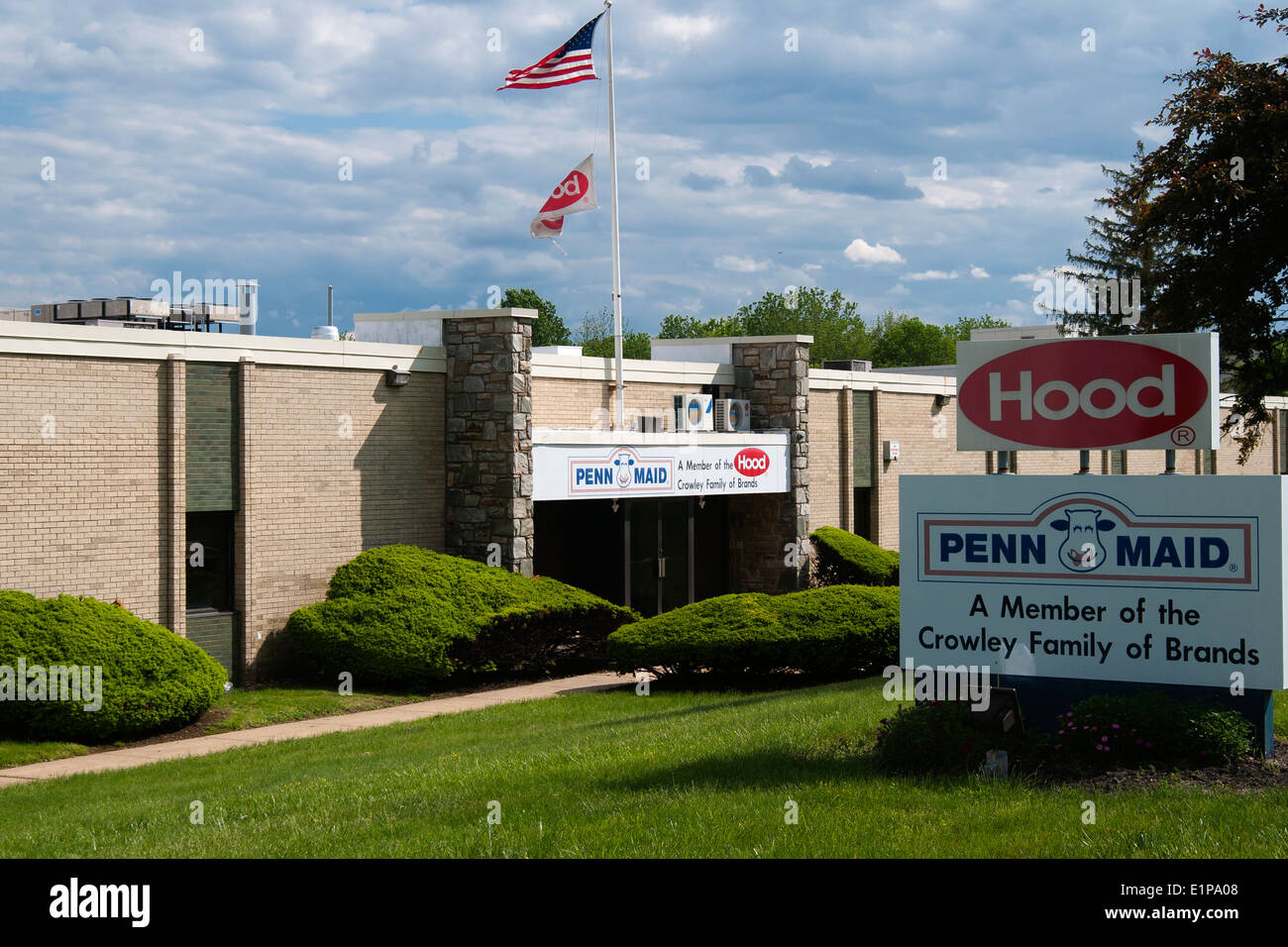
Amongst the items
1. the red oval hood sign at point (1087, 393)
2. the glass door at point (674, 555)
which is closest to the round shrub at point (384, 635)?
the glass door at point (674, 555)

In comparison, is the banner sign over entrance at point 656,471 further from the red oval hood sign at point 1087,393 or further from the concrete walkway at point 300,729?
the red oval hood sign at point 1087,393

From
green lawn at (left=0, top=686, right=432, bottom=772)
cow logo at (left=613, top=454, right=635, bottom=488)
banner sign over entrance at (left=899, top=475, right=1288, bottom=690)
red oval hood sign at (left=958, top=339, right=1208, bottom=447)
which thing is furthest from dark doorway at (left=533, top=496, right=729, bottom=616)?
banner sign over entrance at (left=899, top=475, right=1288, bottom=690)

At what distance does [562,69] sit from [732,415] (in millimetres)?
7832

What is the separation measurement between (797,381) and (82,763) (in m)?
17.6

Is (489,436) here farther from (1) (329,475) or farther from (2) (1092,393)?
(2) (1092,393)

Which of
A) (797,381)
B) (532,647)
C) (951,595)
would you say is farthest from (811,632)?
(797,381)

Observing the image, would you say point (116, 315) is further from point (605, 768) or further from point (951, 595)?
point (951, 595)

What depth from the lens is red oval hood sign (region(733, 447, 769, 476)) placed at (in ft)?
88.6

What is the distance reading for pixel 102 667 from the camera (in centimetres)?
1559

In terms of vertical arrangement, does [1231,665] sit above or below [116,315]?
below

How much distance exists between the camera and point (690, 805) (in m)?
8.98

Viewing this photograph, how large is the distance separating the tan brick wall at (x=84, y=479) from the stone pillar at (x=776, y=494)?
45.5 feet

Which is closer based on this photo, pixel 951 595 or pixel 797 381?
pixel 951 595

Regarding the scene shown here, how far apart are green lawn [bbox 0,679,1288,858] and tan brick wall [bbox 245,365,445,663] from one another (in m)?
5.51
